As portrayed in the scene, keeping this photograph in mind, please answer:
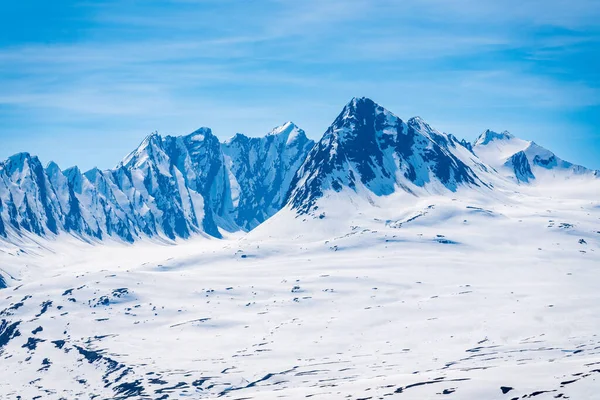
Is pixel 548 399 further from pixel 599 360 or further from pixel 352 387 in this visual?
pixel 352 387

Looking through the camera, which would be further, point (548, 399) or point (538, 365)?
point (538, 365)

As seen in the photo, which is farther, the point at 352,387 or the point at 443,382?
the point at 352,387

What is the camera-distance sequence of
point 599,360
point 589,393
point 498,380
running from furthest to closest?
point 599,360
point 498,380
point 589,393

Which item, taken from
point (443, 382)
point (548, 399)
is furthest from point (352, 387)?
point (548, 399)

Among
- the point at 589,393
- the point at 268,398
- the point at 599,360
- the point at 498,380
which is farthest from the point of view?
the point at 268,398

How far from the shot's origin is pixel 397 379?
16988 cm

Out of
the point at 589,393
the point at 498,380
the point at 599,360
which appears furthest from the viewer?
the point at 599,360

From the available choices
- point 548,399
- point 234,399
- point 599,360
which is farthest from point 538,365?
point 234,399

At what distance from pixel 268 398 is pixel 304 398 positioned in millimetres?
10837

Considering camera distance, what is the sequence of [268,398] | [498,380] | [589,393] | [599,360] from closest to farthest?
[589,393]
[498,380]
[599,360]
[268,398]

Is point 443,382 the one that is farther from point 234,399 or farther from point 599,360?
point 234,399

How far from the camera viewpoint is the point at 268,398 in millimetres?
170875

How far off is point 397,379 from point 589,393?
4591 cm

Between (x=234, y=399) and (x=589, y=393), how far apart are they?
80899 mm
